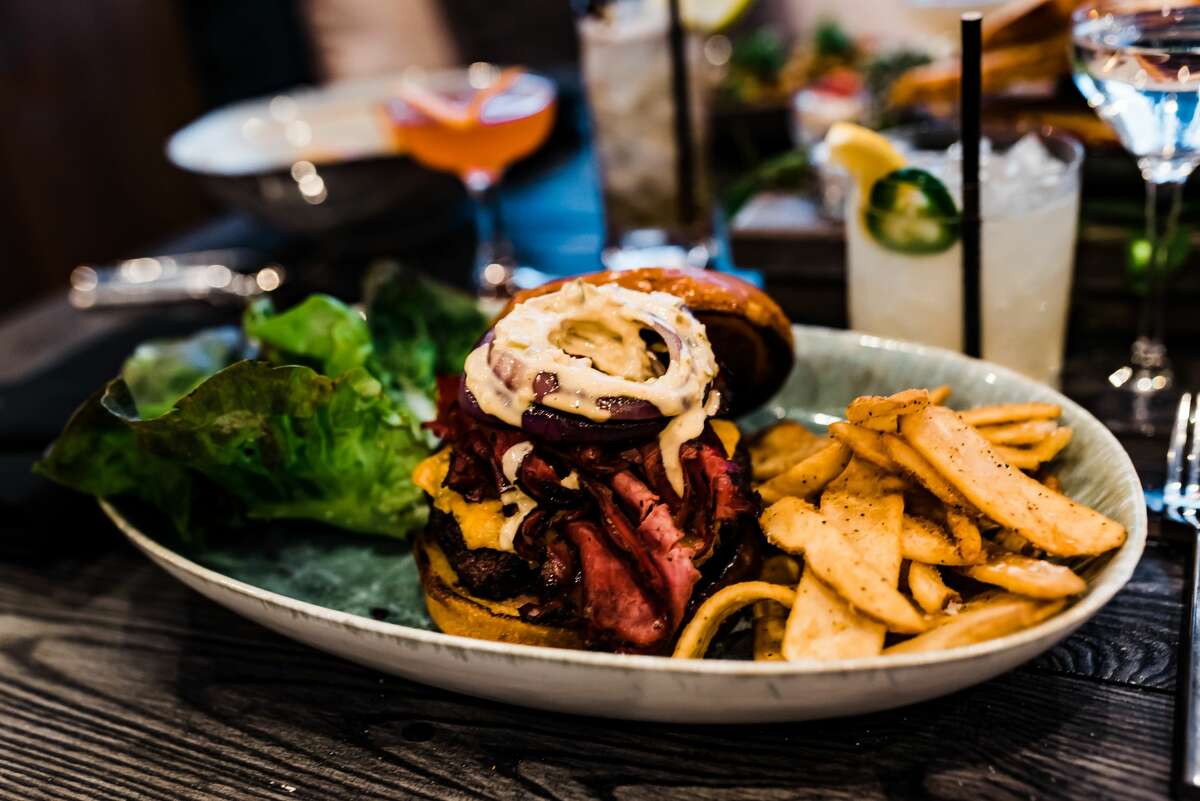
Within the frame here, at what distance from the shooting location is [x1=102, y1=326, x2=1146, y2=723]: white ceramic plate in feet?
3.48

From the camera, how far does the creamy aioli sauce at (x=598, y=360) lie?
4.26 ft

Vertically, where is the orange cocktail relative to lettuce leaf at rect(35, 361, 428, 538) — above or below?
above

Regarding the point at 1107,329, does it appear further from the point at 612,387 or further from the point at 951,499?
the point at 612,387

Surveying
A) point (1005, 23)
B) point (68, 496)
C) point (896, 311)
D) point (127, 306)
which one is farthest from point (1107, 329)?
point (127, 306)

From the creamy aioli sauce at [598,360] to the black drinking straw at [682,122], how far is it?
1.17 meters

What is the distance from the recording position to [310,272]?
9.76 ft

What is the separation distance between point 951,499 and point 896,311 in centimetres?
72

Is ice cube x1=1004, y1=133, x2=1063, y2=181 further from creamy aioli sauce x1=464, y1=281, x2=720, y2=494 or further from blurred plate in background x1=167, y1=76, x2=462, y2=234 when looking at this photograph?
blurred plate in background x1=167, y1=76, x2=462, y2=234

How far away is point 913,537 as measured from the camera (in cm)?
126

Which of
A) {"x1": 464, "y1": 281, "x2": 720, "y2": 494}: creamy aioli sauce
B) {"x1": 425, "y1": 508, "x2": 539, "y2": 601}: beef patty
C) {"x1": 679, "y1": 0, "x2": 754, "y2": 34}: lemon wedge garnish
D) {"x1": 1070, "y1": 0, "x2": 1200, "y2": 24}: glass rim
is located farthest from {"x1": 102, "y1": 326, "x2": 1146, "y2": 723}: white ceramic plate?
{"x1": 679, "y1": 0, "x2": 754, "y2": 34}: lemon wedge garnish

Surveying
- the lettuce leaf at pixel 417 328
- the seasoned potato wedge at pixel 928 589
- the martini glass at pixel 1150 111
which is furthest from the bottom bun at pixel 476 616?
the martini glass at pixel 1150 111

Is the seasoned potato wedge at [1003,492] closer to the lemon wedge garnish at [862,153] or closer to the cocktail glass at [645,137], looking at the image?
the lemon wedge garnish at [862,153]

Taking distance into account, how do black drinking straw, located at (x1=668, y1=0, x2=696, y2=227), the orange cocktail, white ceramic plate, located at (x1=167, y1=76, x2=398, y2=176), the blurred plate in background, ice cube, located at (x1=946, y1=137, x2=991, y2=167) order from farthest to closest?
1. white ceramic plate, located at (x1=167, y1=76, x2=398, y2=176)
2. the blurred plate in background
3. the orange cocktail
4. black drinking straw, located at (x1=668, y1=0, x2=696, y2=227)
5. ice cube, located at (x1=946, y1=137, x2=991, y2=167)

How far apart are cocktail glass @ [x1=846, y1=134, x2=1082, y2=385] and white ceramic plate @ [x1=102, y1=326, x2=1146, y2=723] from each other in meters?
0.38
